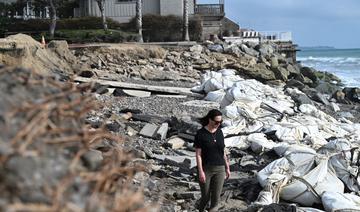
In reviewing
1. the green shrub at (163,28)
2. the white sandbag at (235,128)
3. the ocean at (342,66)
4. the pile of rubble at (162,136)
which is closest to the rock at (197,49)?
the pile of rubble at (162,136)

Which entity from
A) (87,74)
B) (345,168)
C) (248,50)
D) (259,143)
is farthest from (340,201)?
(248,50)

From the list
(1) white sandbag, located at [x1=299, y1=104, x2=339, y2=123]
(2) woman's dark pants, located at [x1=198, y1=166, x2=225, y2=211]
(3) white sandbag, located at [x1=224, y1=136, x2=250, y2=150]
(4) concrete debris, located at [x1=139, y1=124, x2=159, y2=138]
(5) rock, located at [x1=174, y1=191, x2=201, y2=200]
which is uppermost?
(2) woman's dark pants, located at [x1=198, y1=166, x2=225, y2=211]

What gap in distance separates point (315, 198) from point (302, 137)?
504cm

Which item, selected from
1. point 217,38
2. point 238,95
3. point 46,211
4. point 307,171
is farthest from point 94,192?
point 217,38

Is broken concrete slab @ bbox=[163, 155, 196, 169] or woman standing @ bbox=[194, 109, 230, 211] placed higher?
woman standing @ bbox=[194, 109, 230, 211]

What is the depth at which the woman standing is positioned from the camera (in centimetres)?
696

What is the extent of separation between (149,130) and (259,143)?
8.35 feet

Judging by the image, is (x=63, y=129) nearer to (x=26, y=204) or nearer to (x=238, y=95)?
(x=26, y=204)

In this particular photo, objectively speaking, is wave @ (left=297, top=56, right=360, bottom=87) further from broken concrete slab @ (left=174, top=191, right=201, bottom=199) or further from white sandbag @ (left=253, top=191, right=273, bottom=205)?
broken concrete slab @ (left=174, top=191, right=201, bottom=199)

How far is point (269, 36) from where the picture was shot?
52.6 m

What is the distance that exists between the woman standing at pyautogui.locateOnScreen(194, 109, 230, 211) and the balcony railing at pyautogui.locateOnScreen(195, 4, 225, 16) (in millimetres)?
35146

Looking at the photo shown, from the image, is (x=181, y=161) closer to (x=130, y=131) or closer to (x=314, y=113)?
(x=130, y=131)

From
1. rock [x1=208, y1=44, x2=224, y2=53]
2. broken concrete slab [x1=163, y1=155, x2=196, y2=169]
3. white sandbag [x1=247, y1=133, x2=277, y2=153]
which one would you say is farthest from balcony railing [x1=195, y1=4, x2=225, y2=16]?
broken concrete slab [x1=163, y1=155, x2=196, y2=169]

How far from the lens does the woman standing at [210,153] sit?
Answer: 6957 mm
